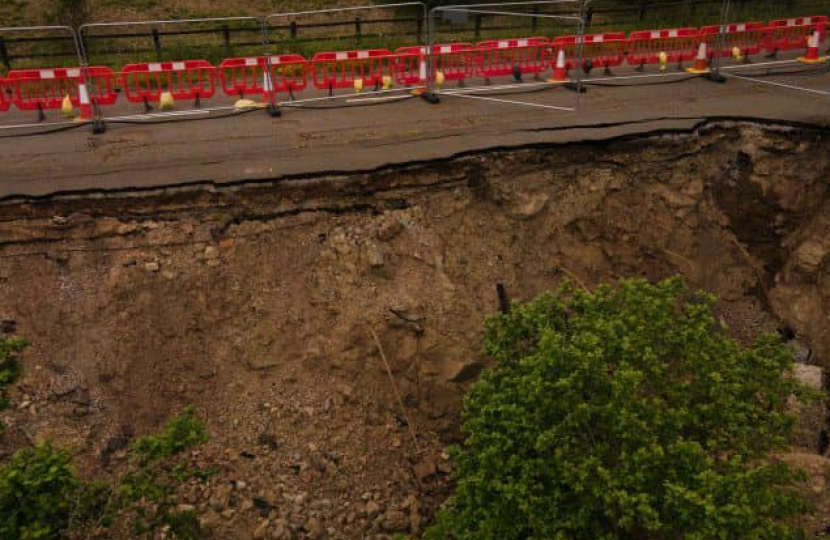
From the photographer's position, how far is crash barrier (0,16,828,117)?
13727 millimetres

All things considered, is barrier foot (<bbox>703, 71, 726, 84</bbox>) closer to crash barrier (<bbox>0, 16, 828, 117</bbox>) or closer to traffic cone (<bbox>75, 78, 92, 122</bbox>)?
crash barrier (<bbox>0, 16, 828, 117</bbox>)

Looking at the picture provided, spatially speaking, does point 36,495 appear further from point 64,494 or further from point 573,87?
point 573,87

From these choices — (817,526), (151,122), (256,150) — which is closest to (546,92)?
(256,150)

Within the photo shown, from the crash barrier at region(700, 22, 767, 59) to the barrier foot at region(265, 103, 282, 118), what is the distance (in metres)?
9.85

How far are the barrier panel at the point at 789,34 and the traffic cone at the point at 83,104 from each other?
53.1 ft

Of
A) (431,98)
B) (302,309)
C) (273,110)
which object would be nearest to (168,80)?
(273,110)

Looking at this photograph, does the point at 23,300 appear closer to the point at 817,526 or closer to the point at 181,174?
the point at 181,174

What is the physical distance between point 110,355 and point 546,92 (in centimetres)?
1010

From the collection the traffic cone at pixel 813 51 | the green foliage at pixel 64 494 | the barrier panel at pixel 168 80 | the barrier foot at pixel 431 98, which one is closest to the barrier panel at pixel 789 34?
the traffic cone at pixel 813 51

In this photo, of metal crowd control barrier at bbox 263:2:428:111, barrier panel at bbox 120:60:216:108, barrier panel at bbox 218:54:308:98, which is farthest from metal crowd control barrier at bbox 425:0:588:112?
barrier panel at bbox 120:60:216:108

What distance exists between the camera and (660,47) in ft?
60.4

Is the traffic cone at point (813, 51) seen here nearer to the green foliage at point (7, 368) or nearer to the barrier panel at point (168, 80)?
the barrier panel at point (168, 80)

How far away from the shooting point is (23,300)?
9.08 meters

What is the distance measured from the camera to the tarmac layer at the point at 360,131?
1002cm
